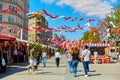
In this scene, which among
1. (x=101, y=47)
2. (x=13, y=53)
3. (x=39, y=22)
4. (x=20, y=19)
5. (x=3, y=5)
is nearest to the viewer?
(x=13, y=53)

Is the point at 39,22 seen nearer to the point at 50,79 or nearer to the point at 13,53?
the point at 13,53

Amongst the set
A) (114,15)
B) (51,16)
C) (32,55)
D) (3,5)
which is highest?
(3,5)

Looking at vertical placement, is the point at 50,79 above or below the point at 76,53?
below

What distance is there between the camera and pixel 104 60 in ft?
134

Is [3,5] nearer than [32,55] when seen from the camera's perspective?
No

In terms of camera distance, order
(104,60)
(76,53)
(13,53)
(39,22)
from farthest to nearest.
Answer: (39,22), (104,60), (13,53), (76,53)

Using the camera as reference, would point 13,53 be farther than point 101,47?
No

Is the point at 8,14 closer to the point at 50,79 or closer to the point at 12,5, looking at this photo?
the point at 12,5

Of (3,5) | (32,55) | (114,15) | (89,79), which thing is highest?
(3,5)

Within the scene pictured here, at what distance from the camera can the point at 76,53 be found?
2023 cm

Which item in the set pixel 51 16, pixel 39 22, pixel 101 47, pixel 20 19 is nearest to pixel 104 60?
pixel 101 47

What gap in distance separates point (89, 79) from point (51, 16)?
22.1ft

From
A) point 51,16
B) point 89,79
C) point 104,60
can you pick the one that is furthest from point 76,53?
point 104,60

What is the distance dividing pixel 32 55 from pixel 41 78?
3180 mm
